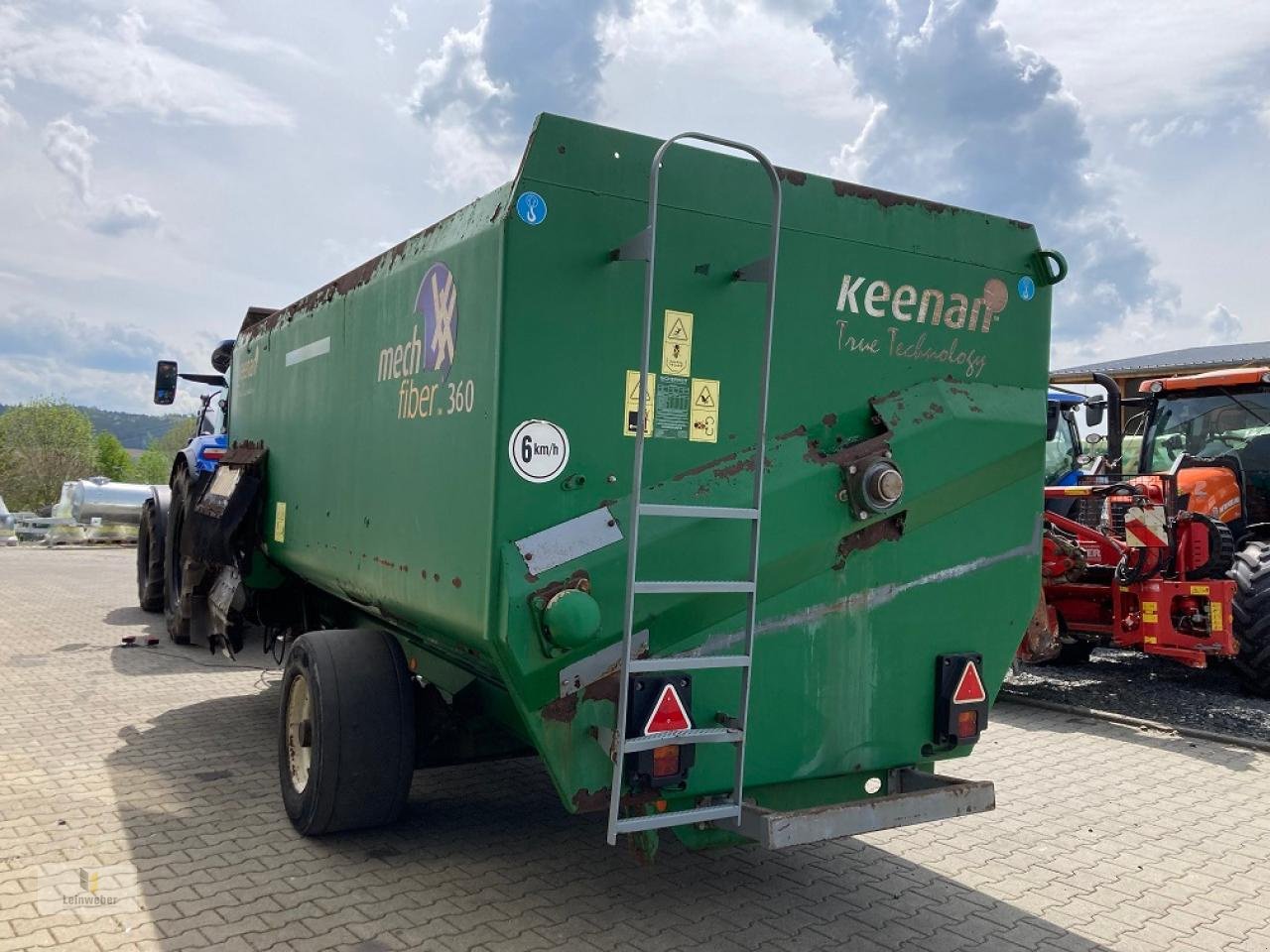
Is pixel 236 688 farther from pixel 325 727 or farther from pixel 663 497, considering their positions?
pixel 663 497

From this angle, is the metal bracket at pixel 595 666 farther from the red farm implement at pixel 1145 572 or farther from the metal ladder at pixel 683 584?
the red farm implement at pixel 1145 572

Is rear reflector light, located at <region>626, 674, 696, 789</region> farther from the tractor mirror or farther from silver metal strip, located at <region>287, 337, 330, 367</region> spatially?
the tractor mirror

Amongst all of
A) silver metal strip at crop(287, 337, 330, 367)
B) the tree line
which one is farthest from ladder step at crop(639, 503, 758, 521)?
the tree line

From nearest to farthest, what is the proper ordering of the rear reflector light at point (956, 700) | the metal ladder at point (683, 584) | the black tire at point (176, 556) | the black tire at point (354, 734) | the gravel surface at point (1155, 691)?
the metal ladder at point (683, 584) → the rear reflector light at point (956, 700) → the black tire at point (354, 734) → the gravel surface at point (1155, 691) → the black tire at point (176, 556)

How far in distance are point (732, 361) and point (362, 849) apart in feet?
8.98

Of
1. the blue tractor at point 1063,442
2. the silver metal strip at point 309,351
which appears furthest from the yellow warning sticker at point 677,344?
the blue tractor at point 1063,442

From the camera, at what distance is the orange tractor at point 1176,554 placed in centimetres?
803

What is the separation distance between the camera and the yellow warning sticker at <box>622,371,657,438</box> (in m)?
3.60

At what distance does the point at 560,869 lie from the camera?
4.50m

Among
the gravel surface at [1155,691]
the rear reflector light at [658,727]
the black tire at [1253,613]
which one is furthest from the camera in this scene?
the black tire at [1253,613]

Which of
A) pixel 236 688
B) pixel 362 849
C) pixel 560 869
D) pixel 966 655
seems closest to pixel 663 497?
pixel 966 655

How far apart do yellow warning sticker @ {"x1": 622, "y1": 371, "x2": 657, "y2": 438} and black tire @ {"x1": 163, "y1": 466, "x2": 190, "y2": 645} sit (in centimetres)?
610

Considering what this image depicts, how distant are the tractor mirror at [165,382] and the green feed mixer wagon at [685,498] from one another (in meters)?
6.96

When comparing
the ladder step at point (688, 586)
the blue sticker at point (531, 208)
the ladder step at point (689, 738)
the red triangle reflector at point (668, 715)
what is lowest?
the ladder step at point (689, 738)
